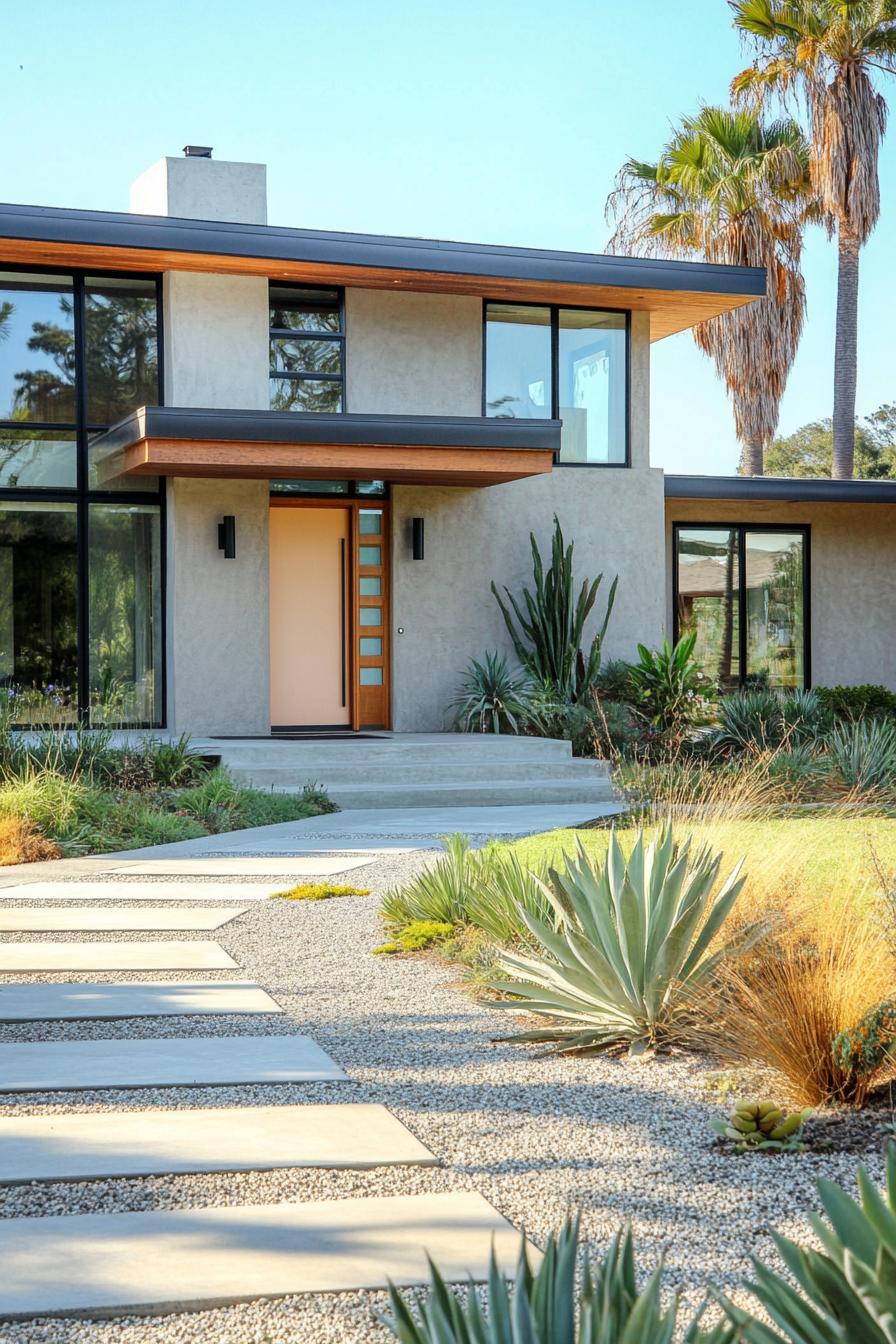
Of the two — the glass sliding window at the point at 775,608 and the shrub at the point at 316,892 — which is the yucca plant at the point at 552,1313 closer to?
the shrub at the point at 316,892

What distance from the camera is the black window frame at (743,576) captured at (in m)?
19.6

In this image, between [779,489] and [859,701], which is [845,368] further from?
[859,701]

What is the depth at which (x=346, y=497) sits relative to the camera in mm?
16328

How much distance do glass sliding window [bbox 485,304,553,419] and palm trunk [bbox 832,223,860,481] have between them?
12370mm

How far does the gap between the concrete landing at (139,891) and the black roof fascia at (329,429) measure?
603 centimetres

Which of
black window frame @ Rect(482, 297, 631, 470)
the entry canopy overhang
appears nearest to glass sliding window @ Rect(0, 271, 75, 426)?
the entry canopy overhang

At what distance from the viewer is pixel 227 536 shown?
15.4 m

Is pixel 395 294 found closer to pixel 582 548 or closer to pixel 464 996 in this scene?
pixel 582 548

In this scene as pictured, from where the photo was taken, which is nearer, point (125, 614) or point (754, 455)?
point (125, 614)

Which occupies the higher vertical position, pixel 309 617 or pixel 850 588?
pixel 850 588

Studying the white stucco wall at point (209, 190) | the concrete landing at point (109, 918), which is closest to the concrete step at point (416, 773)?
the concrete landing at point (109, 918)

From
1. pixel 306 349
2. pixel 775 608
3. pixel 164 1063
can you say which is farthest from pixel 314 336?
pixel 164 1063

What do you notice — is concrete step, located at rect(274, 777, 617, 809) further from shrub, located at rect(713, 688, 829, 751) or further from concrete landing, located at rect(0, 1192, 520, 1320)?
concrete landing, located at rect(0, 1192, 520, 1320)

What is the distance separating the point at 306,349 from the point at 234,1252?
45.6ft
